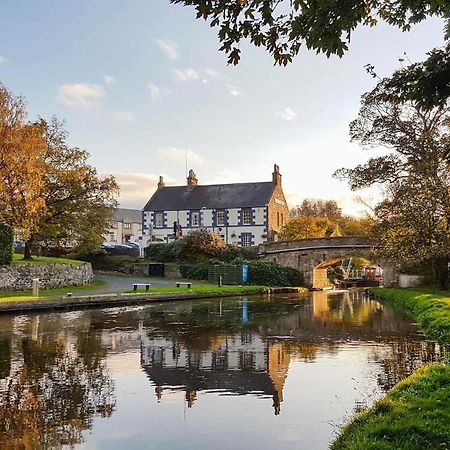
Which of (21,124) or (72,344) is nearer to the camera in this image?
(72,344)

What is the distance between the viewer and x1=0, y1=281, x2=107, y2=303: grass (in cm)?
2173

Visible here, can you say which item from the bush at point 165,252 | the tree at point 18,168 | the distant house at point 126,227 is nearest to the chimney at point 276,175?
the bush at point 165,252

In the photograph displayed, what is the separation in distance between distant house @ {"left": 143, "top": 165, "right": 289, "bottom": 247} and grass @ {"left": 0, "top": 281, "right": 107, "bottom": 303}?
27.1 meters

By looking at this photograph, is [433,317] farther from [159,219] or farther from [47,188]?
[159,219]

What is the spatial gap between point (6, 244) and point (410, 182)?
66.1ft

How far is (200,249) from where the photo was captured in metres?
47.1

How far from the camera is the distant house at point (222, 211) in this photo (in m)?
60.5

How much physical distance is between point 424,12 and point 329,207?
81250mm

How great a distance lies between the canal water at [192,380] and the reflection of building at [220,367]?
0.02 m

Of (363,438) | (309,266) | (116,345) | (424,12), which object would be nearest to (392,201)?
(309,266)

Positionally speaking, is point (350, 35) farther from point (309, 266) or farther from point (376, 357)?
point (309, 266)

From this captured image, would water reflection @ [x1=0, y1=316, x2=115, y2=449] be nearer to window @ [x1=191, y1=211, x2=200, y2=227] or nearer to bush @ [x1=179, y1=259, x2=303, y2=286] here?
bush @ [x1=179, y1=259, x2=303, y2=286]

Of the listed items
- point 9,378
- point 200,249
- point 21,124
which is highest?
point 21,124

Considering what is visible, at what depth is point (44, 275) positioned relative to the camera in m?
29.3
